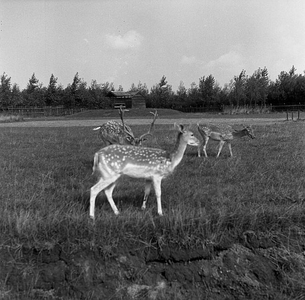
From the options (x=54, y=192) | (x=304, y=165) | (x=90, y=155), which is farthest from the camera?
(x=90, y=155)

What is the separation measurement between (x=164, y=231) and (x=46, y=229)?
80.6 inches

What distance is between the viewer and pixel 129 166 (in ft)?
19.6

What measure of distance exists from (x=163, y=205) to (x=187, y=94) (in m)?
90.1

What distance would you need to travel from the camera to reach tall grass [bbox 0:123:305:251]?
5.63m

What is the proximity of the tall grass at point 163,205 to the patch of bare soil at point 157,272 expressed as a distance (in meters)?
0.18

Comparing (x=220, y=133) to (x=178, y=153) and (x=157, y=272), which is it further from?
(x=157, y=272)

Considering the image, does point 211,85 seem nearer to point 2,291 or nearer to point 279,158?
point 279,158

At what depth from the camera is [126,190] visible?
7430 millimetres

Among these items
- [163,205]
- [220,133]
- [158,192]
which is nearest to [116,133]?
[220,133]

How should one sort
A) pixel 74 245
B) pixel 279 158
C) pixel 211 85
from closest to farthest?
pixel 74 245 < pixel 279 158 < pixel 211 85

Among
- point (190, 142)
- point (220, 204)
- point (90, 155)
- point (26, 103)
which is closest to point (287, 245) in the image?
point (220, 204)

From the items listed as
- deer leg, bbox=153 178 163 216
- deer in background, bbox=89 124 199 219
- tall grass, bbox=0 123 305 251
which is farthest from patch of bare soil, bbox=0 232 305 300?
deer in background, bbox=89 124 199 219

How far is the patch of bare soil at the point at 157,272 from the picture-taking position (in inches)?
207

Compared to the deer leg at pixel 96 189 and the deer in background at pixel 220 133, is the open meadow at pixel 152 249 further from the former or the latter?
the deer in background at pixel 220 133
